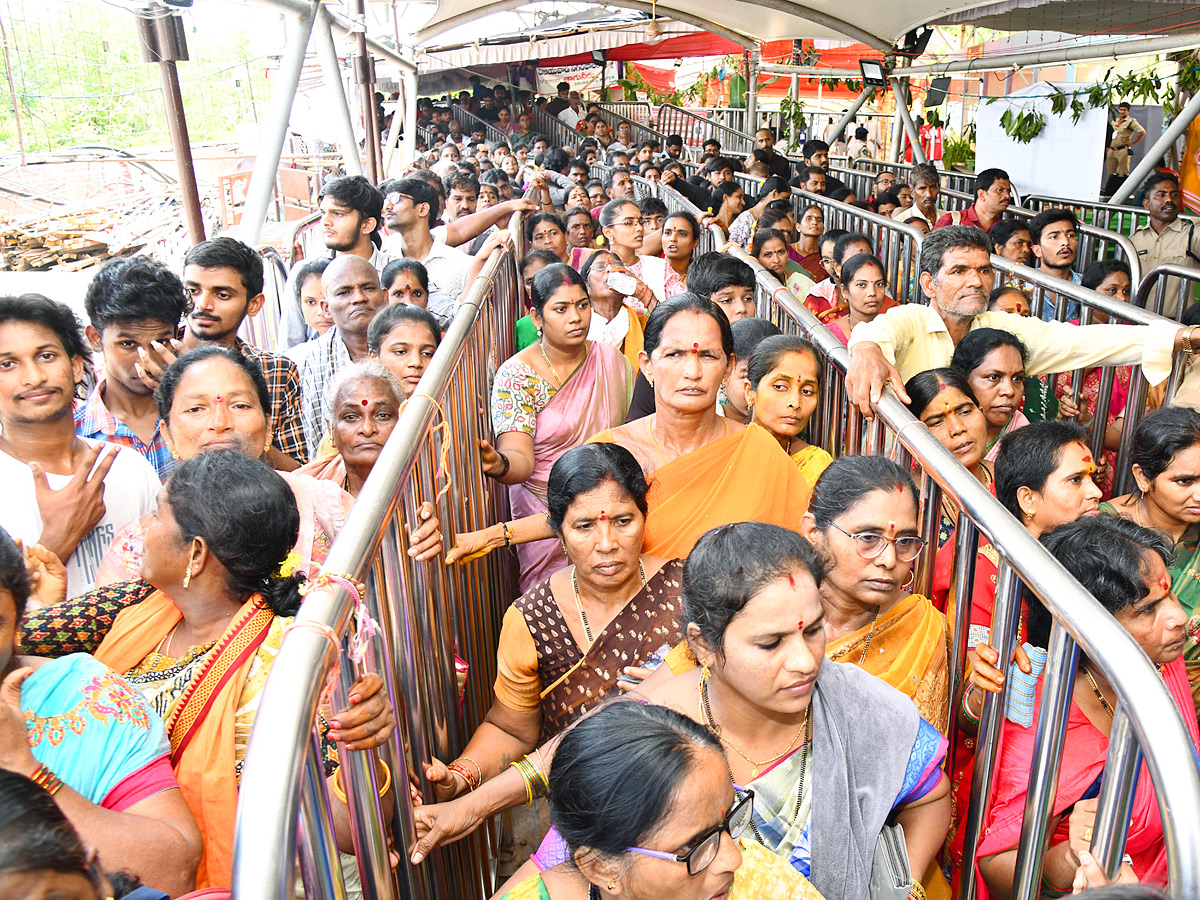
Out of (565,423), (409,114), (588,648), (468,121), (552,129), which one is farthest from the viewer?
(468,121)

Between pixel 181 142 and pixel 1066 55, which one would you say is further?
pixel 1066 55

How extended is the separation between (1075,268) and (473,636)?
5843 mm

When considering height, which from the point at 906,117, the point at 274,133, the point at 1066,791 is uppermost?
the point at 906,117

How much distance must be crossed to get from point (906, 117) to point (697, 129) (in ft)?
31.1

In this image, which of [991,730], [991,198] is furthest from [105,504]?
[991,198]

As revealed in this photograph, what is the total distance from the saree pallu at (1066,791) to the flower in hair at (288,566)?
1499 mm

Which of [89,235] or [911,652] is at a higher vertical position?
[89,235]

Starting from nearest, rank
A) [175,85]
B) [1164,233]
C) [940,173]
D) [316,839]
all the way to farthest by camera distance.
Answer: [316,839] < [175,85] < [1164,233] < [940,173]

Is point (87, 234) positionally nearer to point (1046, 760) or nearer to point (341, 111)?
point (341, 111)

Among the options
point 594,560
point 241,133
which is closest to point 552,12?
point 241,133

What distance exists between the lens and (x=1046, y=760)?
1715 millimetres

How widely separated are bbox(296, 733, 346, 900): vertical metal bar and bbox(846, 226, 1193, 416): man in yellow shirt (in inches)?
75.7

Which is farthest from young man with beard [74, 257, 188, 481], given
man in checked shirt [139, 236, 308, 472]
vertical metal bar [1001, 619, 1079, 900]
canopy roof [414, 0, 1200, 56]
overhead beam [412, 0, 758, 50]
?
overhead beam [412, 0, 758, 50]

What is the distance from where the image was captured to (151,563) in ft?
6.30
